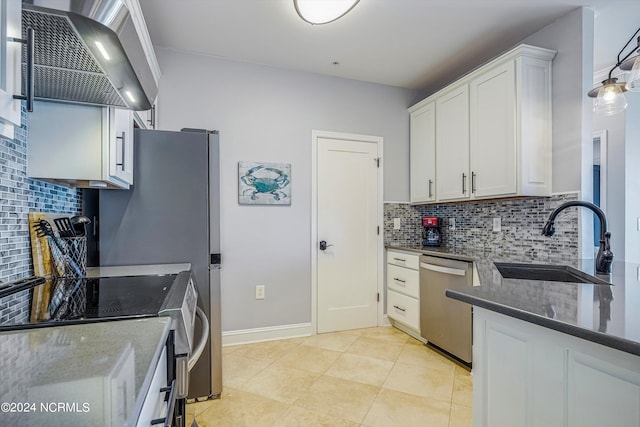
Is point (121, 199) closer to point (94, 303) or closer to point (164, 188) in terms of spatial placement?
point (164, 188)

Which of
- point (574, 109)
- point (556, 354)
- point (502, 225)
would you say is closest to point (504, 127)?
point (574, 109)

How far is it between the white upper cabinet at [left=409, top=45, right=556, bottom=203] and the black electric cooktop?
2.29 metres

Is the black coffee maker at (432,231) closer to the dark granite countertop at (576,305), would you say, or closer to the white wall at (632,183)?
the white wall at (632,183)

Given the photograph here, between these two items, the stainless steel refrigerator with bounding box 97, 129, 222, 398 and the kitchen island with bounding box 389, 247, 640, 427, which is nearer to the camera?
the kitchen island with bounding box 389, 247, 640, 427

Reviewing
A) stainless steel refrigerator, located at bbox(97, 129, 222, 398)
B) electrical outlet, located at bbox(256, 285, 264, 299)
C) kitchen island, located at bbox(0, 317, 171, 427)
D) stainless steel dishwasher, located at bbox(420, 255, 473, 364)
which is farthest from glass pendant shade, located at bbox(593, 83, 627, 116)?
electrical outlet, located at bbox(256, 285, 264, 299)

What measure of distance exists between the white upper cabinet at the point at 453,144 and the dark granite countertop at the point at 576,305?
152 cm

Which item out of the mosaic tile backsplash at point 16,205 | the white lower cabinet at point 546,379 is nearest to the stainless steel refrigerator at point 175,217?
the mosaic tile backsplash at point 16,205

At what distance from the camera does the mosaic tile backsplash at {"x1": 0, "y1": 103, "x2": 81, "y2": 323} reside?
46.7 inches

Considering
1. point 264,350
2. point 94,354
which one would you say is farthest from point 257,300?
point 94,354

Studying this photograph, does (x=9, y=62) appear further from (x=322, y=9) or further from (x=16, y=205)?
(x=322, y=9)

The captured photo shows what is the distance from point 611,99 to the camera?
170 cm

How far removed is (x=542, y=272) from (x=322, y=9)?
203 cm

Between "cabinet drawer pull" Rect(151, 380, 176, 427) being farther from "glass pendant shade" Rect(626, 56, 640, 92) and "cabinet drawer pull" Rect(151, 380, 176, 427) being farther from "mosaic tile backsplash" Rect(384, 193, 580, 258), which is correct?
"mosaic tile backsplash" Rect(384, 193, 580, 258)

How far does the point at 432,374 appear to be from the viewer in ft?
7.59
